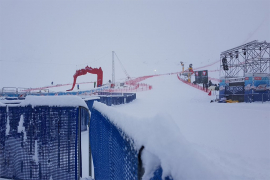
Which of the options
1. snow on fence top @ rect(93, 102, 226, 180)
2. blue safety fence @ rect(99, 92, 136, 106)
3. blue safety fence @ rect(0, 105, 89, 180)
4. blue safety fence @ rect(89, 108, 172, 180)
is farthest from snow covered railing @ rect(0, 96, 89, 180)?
blue safety fence @ rect(99, 92, 136, 106)

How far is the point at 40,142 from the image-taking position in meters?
3.27

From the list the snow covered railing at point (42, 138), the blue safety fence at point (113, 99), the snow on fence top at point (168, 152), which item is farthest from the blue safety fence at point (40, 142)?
the blue safety fence at point (113, 99)

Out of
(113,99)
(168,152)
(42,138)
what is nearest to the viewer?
(168,152)

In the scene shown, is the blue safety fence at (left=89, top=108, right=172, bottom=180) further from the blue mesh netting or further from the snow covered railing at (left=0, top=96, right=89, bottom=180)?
the snow covered railing at (left=0, top=96, right=89, bottom=180)

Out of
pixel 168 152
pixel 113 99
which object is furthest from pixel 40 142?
pixel 113 99

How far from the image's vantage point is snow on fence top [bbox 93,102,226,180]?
33.4 inches

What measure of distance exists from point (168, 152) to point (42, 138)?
3.03 m

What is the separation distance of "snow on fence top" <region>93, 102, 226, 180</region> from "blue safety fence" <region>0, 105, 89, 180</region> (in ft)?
7.31

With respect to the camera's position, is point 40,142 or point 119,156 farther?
point 40,142

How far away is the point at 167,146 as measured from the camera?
1039 mm

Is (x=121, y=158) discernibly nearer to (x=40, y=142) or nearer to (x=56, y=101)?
(x=56, y=101)

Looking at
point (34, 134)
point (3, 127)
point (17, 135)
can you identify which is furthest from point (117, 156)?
point (3, 127)

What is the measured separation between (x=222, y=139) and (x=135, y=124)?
6093 millimetres

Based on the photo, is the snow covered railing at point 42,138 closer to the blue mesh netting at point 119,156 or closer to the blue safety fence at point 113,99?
the blue mesh netting at point 119,156
